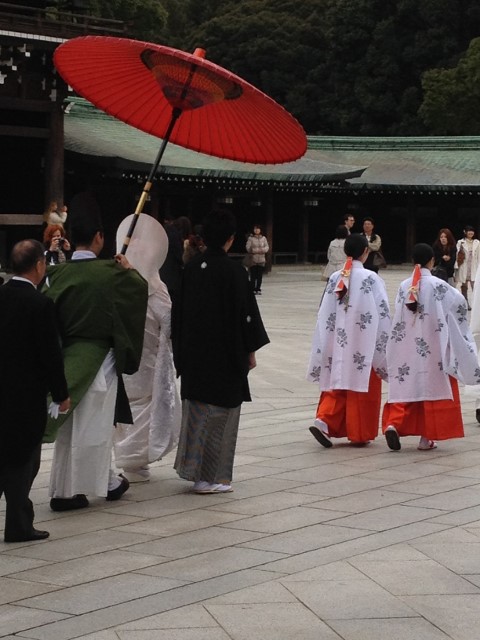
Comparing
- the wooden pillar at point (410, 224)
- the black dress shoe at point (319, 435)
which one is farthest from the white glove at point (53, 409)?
the wooden pillar at point (410, 224)

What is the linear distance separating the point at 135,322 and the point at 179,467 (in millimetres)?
1009

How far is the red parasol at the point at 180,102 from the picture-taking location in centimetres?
707

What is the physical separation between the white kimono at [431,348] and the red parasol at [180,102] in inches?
91.5

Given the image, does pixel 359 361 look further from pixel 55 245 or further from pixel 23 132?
pixel 23 132

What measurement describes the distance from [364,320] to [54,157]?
16717 mm

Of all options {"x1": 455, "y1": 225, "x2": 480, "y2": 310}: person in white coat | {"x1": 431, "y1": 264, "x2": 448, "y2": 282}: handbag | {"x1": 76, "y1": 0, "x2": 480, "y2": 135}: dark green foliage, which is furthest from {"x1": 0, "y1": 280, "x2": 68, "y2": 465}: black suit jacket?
{"x1": 76, "y1": 0, "x2": 480, "y2": 135}: dark green foliage

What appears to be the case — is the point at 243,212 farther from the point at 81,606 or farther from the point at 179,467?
the point at 81,606

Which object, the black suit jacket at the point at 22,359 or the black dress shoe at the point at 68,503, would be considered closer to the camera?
the black suit jacket at the point at 22,359

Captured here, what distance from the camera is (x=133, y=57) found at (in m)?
7.20

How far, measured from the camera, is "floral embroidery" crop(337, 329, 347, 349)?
9359 millimetres

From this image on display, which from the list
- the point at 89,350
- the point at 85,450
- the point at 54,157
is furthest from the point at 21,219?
the point at 85,450

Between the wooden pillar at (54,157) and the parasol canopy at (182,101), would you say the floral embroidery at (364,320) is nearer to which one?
the parasol canopy at (182,101)

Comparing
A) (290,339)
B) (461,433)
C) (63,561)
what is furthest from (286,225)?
(63,561)

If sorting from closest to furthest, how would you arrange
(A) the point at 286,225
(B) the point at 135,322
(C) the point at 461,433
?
(B) the point at 135,322 < (C) the point at 461,433 < (A) the point at 286,225
